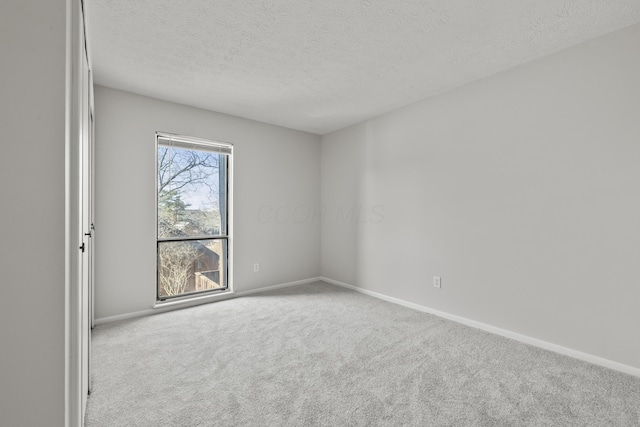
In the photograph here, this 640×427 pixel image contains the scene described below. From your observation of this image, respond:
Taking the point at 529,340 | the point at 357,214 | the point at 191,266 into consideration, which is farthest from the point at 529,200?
the point at 191,266

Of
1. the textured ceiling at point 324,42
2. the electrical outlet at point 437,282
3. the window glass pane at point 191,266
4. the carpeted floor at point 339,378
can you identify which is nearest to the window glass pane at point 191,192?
the window glass pane at point 191,266

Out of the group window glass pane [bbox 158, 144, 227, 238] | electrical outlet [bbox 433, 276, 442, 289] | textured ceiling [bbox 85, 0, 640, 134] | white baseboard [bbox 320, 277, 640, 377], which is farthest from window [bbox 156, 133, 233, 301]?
electrical outlet [bbox 433, 276, 442, 289]

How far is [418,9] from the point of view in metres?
1.92

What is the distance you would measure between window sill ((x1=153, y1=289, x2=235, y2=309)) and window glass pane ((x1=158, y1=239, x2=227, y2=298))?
12 cm

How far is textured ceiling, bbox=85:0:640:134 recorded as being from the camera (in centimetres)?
191

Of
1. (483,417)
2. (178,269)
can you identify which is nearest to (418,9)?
(483,417)

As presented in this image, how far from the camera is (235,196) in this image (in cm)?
399

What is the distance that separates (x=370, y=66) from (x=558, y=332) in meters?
2.72
